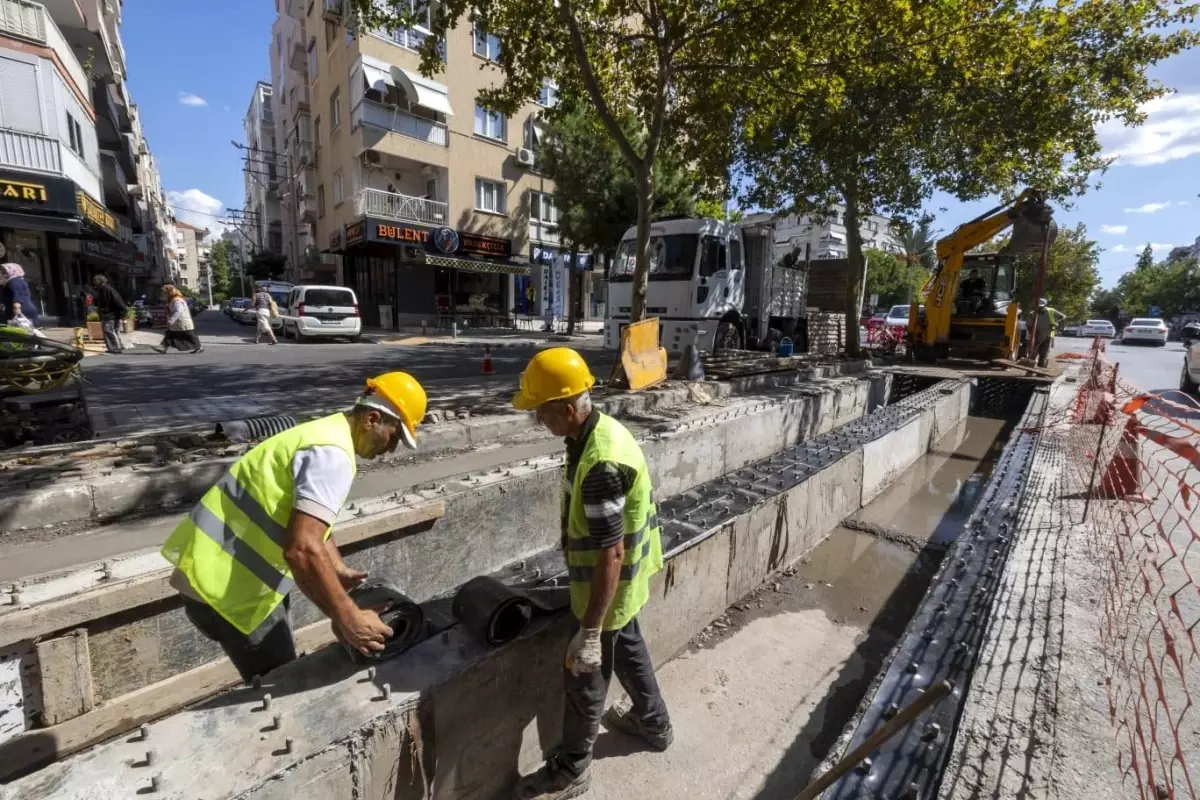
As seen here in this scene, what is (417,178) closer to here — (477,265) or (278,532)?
(477,265)

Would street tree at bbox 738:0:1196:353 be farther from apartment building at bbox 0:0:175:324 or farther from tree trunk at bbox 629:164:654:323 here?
apartment building at bbox 0:0:175:324

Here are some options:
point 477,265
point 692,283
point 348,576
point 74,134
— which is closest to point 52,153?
point 74,134

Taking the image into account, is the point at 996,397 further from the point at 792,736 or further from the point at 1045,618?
the point at 792,736

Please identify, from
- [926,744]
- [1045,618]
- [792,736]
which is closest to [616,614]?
[926,744]

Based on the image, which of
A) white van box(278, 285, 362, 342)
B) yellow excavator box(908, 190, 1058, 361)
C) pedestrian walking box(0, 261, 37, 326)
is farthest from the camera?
white van box(278, 285, 362, 342)

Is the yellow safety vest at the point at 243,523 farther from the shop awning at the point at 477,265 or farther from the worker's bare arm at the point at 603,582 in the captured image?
the shop awning at the point at 477,265

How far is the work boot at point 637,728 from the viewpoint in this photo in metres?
2.82

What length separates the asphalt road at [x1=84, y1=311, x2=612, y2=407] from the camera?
895 centimetres

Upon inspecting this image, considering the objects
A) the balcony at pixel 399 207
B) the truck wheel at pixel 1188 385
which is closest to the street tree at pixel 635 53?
the truck wheel at pixel 1188 385

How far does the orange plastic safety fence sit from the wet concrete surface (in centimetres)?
129

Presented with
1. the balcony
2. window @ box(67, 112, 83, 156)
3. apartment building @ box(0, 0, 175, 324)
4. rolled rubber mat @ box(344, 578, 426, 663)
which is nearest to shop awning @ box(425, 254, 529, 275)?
the balcony

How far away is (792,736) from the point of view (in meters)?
3.10

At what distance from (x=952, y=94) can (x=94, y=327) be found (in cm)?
2002

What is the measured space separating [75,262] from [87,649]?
2562 centimetres
